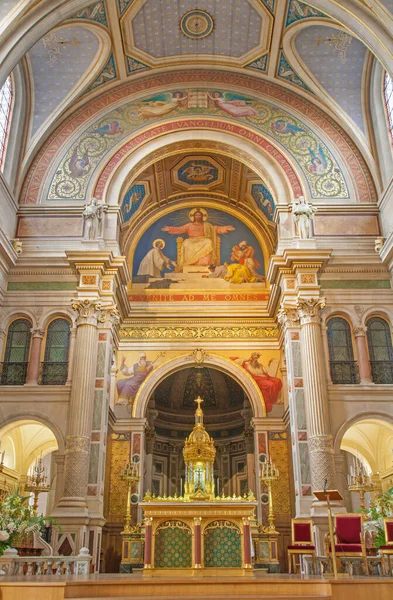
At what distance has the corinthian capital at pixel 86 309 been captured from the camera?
16969 millimetres

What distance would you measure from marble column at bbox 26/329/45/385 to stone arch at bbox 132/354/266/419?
494cm

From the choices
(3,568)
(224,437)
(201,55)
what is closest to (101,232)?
(201,55)

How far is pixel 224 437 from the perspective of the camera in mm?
26422

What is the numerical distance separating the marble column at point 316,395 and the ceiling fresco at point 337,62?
20.5 ft

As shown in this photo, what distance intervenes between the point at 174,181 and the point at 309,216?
6567 mm

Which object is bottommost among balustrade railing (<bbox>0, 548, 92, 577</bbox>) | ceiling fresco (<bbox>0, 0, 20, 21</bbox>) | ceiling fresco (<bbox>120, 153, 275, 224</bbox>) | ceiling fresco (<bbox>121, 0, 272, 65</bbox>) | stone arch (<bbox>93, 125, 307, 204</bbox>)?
balustrade railing (<bbox>0, 548, 92, 577</bbox>)

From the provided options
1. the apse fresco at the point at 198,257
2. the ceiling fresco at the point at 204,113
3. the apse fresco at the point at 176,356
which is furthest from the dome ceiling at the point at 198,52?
the apse fresco at the point at 176,356

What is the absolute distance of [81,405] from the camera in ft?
52.3

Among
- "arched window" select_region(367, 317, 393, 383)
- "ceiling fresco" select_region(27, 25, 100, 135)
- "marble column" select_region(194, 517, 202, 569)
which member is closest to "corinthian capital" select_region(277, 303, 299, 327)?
"arched window" select_region(367, 317, 393, 383)

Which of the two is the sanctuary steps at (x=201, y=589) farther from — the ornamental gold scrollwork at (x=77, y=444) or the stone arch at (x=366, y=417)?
the stone arch at (x=366, y=417)

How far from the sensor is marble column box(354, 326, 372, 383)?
16.7 meters

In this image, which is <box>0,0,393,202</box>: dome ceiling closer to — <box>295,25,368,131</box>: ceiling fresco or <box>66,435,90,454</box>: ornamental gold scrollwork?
<box>295,25,368,131</box>: ceiling fresco

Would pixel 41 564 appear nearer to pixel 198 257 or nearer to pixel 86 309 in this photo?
pixel 86 309

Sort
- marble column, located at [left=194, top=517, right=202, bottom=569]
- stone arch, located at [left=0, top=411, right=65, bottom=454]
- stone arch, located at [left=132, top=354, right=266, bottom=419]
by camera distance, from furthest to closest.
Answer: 1. stone arch, located at [left=132, top=354, right=266, bottom=419]
2. stone arch, located at [left=0, top=411, right=65, bottom=454]
3. marble column, located at [left=194, top=517, right=202, bottom=569]
